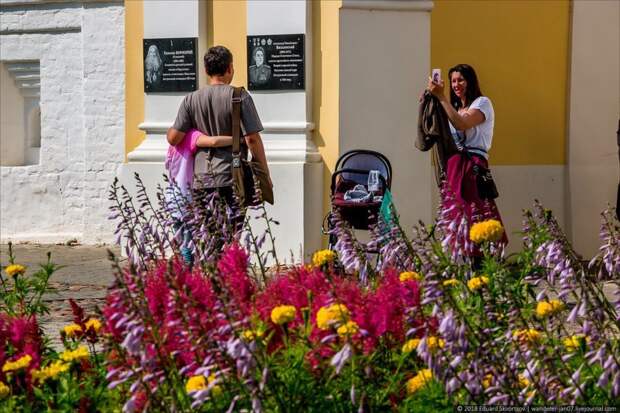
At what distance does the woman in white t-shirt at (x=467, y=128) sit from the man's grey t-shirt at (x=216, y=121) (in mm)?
1700

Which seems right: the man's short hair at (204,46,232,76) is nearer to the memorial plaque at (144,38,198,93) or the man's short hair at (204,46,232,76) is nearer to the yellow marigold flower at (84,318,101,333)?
the yellow marigold flower at (84,318,101,333)

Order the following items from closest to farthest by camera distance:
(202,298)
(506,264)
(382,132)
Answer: (202,298)
(506,264)
(382,132)

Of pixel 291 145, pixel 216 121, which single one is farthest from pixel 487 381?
pixel 291 145

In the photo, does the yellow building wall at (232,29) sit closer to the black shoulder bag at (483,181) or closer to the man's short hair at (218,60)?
the black shoulder bag at (483,181)

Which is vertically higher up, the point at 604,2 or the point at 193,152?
the point at 604,2

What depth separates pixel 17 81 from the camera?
46.5 feet

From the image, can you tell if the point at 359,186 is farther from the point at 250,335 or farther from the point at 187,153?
the point at 250,335

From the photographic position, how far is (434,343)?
3686 mm

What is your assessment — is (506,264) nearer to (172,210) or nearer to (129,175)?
(172,210)

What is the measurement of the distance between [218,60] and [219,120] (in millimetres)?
384

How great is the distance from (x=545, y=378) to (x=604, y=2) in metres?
9.04

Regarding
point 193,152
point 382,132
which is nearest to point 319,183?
point 382,132

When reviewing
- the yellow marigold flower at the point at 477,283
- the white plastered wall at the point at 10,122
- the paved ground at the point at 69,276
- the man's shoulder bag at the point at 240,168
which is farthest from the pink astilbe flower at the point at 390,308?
the white plastered wall at the point at 10,122

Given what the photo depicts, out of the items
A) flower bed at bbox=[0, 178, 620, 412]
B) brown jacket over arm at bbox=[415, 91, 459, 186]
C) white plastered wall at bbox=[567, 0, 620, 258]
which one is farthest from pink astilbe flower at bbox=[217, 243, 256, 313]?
white plastered wall at bbox=[567, 0, 620, 258]
